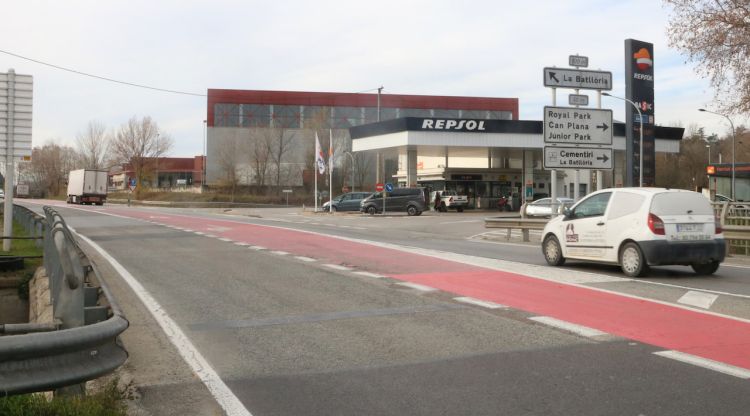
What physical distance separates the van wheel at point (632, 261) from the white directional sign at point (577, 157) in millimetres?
9041

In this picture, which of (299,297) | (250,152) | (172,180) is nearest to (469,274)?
(299,297)

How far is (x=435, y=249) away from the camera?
57.0 feet

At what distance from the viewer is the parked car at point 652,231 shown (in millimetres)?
11148

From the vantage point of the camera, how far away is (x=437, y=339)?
6.61m

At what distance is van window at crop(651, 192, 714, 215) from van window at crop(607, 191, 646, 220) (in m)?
0.29

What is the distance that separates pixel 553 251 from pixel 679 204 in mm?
2908

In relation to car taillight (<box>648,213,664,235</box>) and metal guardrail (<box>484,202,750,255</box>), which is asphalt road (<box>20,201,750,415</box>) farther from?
metal guardrail (<box>484,202,750,255</box>)

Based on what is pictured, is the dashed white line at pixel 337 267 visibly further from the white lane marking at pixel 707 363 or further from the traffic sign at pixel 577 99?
the traffic sign at pixel 577 99

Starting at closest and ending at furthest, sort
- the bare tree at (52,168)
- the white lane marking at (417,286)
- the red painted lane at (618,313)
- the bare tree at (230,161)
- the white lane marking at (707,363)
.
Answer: the white lane marking at (707,363) < the red painted lane at (618,313) < the white lane marking at (417,286) < the bare tree at (230,161) < the bare tree at (52,168)

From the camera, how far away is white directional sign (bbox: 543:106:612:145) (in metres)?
20.7

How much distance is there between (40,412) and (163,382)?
1.45 meters

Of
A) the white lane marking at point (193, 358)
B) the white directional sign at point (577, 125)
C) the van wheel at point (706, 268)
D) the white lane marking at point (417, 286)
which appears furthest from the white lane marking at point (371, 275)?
the white directional sign at point (577, 125)

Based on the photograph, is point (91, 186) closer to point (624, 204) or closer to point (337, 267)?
point (337, 267)

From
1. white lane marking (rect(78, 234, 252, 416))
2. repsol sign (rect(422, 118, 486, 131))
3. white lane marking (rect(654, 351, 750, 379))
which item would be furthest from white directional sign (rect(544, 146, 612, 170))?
repsol sign (rect(422, 118, 486, 131))
